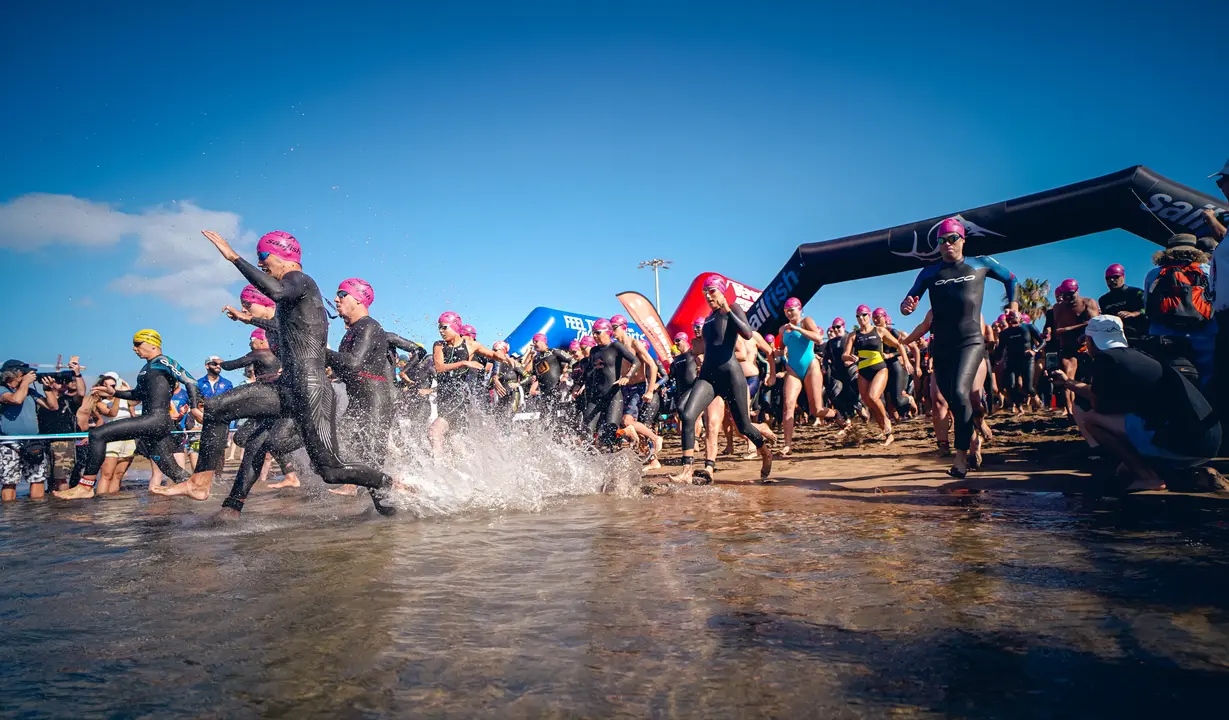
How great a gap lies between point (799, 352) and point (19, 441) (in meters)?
9.88

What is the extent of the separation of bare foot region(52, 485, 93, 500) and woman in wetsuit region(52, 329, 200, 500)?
43 cm

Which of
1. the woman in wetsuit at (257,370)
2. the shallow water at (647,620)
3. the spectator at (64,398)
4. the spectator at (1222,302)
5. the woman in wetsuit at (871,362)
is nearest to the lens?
the shallow water at (647,620)

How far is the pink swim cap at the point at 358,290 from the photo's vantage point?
6.20 m

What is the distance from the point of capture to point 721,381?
6680mm

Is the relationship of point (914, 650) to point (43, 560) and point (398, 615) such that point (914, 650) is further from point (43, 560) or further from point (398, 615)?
point (43, 560)

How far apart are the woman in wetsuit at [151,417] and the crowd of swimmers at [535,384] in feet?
0.05

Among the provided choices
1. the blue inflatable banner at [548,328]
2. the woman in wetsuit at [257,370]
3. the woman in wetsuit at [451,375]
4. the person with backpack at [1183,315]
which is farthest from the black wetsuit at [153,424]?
the blue inflatable banner at [548,328]

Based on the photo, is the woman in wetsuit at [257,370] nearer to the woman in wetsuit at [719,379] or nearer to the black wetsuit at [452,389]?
the black wetsuit at [452,389]

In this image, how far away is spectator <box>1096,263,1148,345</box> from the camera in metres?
6.87

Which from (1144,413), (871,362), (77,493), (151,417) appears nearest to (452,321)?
(151,417)

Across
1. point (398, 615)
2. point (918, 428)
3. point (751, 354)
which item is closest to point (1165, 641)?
point (398, 615)

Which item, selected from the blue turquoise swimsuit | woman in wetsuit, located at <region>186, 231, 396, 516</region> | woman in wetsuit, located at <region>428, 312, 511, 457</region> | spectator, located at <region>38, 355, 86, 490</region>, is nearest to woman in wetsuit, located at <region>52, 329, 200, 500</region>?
Answer: spectator, located at <region>38, 355, 86, 490</region>

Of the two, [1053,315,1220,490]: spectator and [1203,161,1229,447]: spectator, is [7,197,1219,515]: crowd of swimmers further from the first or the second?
[1203,161,1229,447]: spectator

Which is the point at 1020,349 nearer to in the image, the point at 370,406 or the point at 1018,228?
the point at 1018,228
